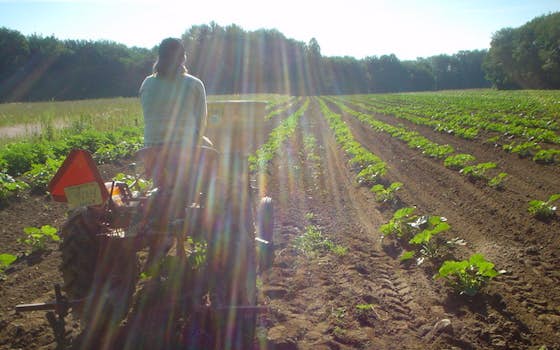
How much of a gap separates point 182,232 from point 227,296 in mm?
577

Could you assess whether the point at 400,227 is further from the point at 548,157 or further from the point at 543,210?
the point at 548,157

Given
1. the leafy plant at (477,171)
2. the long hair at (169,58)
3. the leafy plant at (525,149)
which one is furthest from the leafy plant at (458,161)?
the long hair at (169,58)

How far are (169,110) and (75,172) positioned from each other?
0.94m

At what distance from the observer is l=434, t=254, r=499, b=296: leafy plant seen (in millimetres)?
3432

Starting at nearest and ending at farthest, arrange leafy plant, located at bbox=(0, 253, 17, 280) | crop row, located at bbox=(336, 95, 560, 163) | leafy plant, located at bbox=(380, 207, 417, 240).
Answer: leafy plant, located at bbox=(0, 253, 17, 280), leafy plant, located at bbox=(380, 207, 417, 240), crop row, located at bbox=(336, 95, 560, 163)

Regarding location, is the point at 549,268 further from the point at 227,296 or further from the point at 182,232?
the point at 182,232

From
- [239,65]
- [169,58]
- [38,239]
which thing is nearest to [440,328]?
[169,58]

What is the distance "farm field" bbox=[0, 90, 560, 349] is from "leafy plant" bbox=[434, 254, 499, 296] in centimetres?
9

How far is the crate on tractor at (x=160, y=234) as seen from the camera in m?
2.71

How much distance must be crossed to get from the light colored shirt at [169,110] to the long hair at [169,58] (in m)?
0.05

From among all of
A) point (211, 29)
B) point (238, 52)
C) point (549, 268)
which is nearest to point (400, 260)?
point (549, 268)

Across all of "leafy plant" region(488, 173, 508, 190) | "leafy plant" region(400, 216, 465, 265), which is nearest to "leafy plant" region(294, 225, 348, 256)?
"leafy plant" region(400, 216, 465, 265)

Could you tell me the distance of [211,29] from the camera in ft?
244

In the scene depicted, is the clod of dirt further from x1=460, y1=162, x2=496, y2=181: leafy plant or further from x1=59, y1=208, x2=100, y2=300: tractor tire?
x1=460, y1=162, x2=496, y2=181: leafy plant
